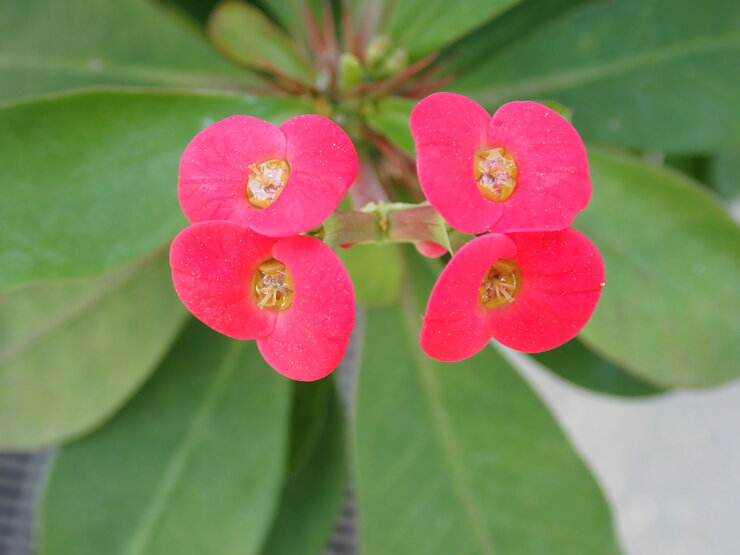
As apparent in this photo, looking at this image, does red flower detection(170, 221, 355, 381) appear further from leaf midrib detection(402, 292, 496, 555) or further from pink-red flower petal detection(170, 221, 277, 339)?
leaf midrib detection(402, 292, 496, 555)

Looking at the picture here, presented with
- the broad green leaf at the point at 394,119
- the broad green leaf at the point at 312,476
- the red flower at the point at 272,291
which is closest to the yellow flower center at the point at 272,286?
the red flower at the point at 272,291

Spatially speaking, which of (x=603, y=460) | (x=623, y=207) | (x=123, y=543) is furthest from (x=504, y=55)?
(x=603, y=460)

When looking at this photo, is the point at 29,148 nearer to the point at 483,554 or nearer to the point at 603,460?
the point at 483,554

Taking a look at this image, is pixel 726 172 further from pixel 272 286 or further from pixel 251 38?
pixel 272 286

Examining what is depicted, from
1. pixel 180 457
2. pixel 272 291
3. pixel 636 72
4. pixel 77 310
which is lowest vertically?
pixel 180 457

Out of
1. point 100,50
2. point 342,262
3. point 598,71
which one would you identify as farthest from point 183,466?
point 598,71

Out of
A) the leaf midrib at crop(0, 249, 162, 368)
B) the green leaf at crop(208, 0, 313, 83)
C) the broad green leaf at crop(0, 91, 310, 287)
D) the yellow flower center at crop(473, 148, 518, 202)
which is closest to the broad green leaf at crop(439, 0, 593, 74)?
the green leaf at crop(208, 0, 313, 83)

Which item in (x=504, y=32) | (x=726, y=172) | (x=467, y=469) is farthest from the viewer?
(x=726, y=172)
